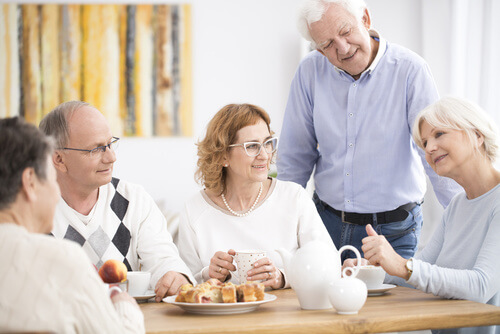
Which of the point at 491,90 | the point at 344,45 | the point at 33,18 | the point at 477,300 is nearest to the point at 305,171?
the point at 344,45

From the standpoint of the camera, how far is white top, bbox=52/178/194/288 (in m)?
2.10

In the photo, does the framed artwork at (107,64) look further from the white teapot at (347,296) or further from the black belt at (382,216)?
the white teapot at (347,296)

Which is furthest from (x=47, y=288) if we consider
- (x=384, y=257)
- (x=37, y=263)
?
(x=384, y=257)

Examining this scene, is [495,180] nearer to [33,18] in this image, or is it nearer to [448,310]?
[448,310]

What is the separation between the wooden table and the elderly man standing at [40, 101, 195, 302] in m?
0.50

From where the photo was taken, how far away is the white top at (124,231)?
2100mm

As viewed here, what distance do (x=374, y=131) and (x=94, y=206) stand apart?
119 centimetres

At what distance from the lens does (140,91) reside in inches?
190

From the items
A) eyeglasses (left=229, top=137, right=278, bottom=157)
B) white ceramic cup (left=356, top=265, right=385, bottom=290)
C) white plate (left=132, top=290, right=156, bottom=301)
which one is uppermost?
eyeglasses (left=229, top=137, right=278, bottom=157)

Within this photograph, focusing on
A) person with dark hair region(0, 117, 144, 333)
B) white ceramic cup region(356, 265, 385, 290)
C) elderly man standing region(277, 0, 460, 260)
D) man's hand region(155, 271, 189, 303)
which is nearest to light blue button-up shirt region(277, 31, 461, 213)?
elderly man standing region(277, 0, 460, 260)

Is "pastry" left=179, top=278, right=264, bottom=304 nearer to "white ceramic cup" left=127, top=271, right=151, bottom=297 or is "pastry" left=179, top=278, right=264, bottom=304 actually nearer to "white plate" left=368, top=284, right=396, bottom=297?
"white ceramic cup" left=127, top=271, right=151, bottom=297

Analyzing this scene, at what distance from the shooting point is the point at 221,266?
195cm

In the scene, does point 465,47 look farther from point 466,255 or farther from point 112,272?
point 112,272

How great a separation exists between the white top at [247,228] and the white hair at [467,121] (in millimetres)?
597
